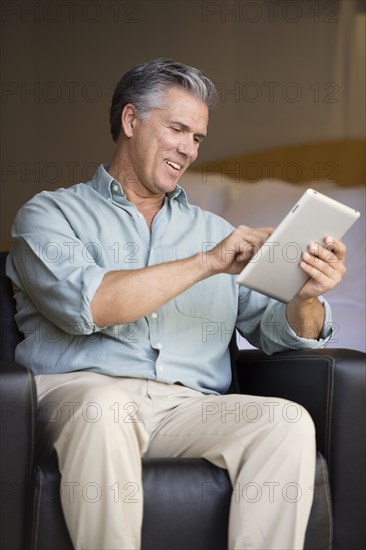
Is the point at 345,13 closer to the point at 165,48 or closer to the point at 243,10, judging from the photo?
the point at 243,10

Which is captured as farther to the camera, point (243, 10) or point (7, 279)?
point (243, 10)

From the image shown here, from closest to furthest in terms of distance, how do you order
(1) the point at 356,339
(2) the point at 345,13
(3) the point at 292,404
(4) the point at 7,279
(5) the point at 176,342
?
1. (3) the point at 292,404
2. (5) the point at 176,342
3. (4) the point at 7,279
4. (1) the point at 356,339
5. (2) the point at 345,13

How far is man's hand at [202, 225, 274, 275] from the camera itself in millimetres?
1899

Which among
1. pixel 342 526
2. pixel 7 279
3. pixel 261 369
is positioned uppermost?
pixel 7 279

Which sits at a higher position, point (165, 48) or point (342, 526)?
point (165, 48)

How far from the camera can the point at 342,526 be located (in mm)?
1866

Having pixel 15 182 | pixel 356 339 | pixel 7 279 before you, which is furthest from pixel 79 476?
pixel 15 182

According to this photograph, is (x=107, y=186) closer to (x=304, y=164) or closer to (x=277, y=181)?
(x=277, y=181)

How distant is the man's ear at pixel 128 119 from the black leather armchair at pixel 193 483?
0.77m

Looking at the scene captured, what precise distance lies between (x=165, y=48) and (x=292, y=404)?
112 inches

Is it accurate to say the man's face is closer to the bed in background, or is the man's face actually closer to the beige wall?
the bed in background

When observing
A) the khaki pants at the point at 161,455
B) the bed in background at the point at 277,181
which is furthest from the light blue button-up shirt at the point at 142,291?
the bed in background at the point at 277,181

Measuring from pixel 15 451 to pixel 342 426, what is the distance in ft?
2.21

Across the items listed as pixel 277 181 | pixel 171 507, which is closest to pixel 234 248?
pixel 171 507
